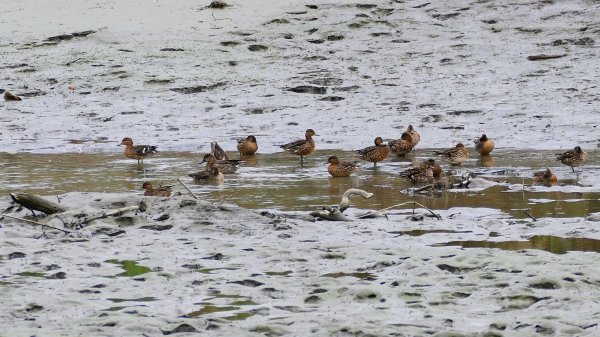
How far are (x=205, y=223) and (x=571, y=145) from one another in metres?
8.71

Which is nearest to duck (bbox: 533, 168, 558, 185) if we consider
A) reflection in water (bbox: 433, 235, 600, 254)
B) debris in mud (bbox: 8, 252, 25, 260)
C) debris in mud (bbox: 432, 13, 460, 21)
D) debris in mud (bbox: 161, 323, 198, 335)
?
reflection in water (bbox: 433, 235, 600, 254)

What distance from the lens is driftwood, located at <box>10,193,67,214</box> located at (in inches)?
368

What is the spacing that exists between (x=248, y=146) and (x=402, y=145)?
8.13ft

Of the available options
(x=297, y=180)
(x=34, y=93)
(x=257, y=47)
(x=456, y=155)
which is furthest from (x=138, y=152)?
(x=257, y=47)

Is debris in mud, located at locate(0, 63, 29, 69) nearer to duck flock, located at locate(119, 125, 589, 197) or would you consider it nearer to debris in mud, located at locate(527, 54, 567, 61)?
duck flock, located at locate(119, 125, 589, 197)

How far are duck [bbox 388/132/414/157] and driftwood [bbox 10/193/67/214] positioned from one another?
6930 mm

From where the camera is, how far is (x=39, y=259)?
773 cm

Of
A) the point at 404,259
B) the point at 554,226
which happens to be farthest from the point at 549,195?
the point at 404,259

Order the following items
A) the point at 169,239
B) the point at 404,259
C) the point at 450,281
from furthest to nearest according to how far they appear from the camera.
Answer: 1. the point at 169,239
2. the point at 404,259
3. the point at 450,281

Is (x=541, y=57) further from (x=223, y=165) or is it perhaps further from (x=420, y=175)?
(x=420, y=175)

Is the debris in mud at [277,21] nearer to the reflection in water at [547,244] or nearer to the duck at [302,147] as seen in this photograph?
the duck at [302,147]

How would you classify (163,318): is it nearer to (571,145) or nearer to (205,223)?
(205,223)

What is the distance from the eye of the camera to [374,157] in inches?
580

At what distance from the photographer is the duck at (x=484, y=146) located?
15492 millimetres
